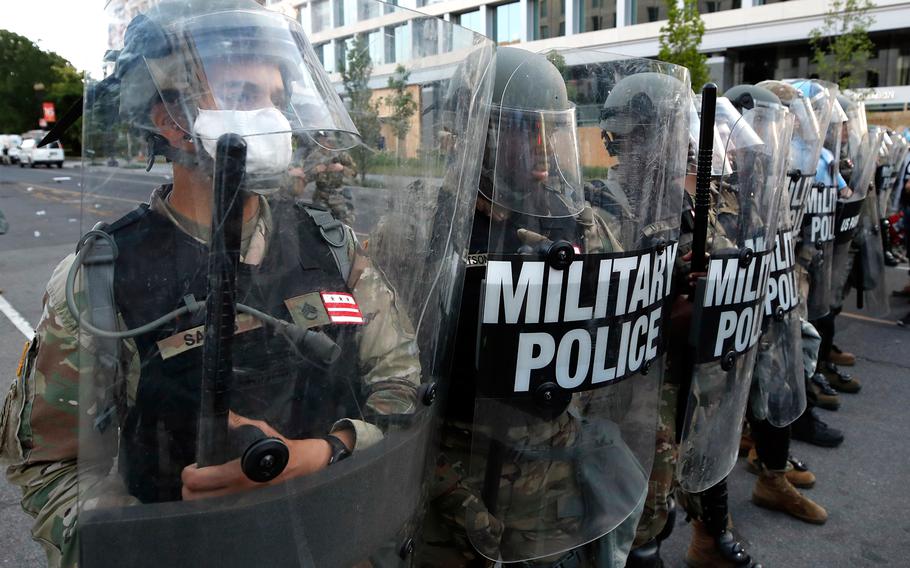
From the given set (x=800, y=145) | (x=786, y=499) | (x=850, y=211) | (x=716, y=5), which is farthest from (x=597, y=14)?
(x=786, y=499)

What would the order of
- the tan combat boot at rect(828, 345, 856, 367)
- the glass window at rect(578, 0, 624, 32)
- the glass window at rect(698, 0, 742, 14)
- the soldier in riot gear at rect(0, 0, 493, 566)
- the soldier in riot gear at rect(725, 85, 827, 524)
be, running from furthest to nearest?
1. the glass window at rect(578, 0, 624, 32)
2. the glass window at rect(698, 0, 742, 14)
3. the tan combat boot at rect(828, 345, 856, 367)
4. the soldier in riot gear at rect(725, 85, 827, 524)
5. the soldier in riot gear at rect(0, 0, 493, 566)

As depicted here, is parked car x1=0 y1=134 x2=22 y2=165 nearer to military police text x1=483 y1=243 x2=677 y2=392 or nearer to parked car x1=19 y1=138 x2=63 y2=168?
parked car x1=19 y1=138 x2=63 y2=168

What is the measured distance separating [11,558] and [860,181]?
546cm

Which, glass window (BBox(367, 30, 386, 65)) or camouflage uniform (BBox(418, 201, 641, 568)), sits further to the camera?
camouflage uniform (BBox(418, 201, 641, 568))

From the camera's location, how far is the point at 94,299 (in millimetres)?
978

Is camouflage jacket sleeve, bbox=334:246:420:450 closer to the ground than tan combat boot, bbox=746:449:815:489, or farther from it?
farther from it

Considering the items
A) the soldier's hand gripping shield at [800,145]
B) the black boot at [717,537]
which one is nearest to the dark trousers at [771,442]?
the black boot at [717,537]

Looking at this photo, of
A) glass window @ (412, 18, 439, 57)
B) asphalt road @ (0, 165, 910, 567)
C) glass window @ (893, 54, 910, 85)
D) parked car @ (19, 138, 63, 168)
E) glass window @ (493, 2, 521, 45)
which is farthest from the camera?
parked car @ (19, 138, 63, 168)

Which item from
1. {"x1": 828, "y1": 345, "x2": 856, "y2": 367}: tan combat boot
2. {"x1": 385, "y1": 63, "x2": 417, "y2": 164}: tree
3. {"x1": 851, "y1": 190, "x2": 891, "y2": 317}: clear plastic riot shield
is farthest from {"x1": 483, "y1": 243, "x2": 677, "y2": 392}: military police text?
Answer: {"x1": 828, "y1": 345, "x2": 856, "y2": 367}: tan combat boot

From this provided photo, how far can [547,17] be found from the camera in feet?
88.2

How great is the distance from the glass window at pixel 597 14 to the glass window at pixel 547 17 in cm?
79

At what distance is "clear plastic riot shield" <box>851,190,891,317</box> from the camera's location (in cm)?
502

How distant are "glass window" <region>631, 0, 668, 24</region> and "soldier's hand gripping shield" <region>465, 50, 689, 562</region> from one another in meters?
26.9

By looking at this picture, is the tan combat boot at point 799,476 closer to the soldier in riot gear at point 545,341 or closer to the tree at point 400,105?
the soldier in riot gear at point 545,341
